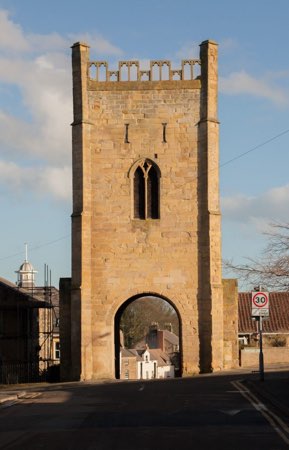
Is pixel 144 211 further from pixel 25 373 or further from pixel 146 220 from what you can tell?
pixel 25 373

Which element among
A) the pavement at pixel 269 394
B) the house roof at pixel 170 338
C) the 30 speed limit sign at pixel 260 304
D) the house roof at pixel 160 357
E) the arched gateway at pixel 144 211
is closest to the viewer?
the pavement at pixel 269 394

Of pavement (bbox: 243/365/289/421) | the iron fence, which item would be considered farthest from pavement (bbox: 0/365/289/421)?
the iron fence

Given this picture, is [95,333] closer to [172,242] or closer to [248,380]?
[172,242]

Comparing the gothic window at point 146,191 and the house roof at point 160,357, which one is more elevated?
the gothic window at point 146,191

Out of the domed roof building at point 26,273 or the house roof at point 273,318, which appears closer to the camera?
the house roof at point 273,318

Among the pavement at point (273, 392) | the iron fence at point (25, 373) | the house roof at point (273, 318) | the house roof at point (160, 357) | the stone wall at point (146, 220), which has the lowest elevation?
the house roof at point (160, 357)

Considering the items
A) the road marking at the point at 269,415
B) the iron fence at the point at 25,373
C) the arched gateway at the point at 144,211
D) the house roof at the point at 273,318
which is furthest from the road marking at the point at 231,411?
the house roof at the point at 273,318

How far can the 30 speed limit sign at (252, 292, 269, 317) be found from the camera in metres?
30.5

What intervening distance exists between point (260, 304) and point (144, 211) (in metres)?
10.7

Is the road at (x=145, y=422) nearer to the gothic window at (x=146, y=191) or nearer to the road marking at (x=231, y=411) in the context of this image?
the road marking at (x=231, y=411)

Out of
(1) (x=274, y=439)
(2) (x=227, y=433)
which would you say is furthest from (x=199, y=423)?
(1) (x=274, y=439)

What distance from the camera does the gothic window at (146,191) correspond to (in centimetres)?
4000

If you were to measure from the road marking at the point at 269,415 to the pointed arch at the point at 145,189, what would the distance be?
15.5 m

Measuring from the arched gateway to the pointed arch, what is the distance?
0.15 ft
